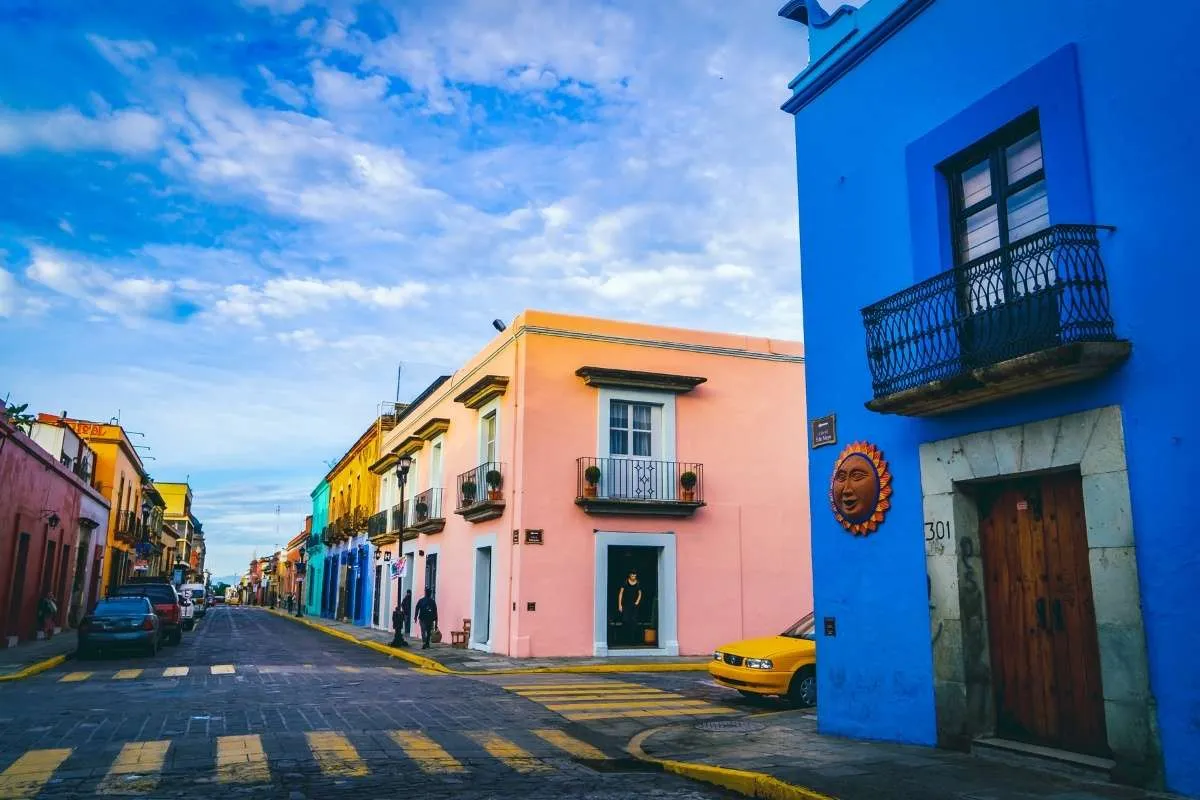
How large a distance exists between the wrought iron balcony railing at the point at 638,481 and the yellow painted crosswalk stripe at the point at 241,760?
1243 centimetres

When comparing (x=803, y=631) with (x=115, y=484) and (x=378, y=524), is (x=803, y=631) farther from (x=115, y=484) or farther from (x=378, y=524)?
(x=115, y=484)

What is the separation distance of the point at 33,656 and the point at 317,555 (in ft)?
124

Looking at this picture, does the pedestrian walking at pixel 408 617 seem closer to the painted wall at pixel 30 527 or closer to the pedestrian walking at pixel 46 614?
the pedestrian walking at pixel 46 614

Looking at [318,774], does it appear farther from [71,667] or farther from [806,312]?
[71,667]

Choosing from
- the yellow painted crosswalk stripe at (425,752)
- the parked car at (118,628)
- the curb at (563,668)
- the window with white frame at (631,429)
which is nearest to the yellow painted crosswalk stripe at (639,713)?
the yellow painted crosswalk stripe at (425,752)

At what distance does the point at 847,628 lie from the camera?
367 inches

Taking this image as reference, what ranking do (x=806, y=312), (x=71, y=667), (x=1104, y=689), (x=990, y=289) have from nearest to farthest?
(x=1104, y=689) < (x=990, y=289) < (x=806, y=312) < (x=71, y=667)

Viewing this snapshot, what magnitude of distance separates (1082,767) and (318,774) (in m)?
6.00

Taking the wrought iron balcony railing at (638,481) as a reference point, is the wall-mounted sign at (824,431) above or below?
below

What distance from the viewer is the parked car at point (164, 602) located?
74.4ft

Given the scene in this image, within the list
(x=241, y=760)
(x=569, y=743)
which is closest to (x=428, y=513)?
(x=569, y=743)

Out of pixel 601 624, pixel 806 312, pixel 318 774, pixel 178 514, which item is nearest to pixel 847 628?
pixel 806 312

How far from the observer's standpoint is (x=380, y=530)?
112 ft

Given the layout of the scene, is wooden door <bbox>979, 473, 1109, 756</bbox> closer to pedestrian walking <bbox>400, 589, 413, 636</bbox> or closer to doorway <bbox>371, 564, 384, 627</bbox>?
pedestrian walking <bbox>400, 589, 413, 636</bbox>
